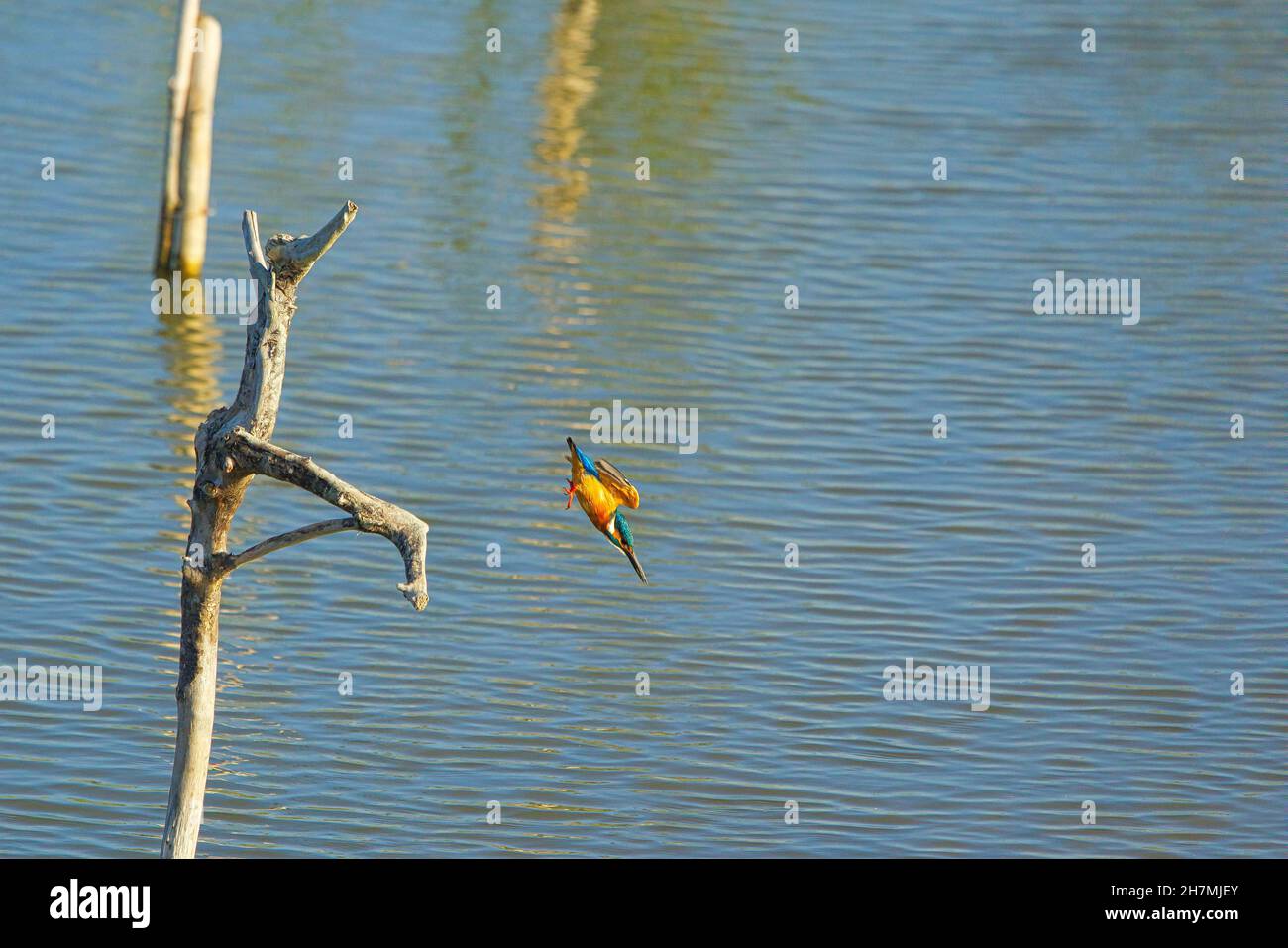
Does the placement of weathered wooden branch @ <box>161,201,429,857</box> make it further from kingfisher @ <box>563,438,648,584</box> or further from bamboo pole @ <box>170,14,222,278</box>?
bamboo pole @ <box>170,14,222,278</box>

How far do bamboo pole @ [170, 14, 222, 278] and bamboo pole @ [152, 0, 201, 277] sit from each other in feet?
0.17

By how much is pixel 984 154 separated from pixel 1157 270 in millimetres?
3198

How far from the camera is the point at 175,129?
1645 centimetres

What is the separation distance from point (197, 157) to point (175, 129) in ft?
0.96

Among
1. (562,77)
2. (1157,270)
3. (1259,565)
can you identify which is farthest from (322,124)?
(1259,565)

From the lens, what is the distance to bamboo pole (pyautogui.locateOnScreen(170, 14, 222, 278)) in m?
16.3

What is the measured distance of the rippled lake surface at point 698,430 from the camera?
1079 cm

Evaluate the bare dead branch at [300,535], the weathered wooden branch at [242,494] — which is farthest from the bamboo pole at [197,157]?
the bare dead branch at [300,535]

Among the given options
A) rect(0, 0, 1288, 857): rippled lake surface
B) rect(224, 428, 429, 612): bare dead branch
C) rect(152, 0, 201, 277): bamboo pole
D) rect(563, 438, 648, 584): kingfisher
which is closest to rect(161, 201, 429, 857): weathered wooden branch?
rect(224, 428, 429, 612): bare dead branch

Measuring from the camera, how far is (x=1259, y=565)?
535 inches

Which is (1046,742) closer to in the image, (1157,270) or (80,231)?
(1157,270)

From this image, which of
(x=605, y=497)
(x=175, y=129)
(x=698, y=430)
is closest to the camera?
(x=605, y=497)

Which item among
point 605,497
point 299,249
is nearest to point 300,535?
point 299,249

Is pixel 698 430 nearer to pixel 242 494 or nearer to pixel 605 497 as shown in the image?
pixel 242 494
